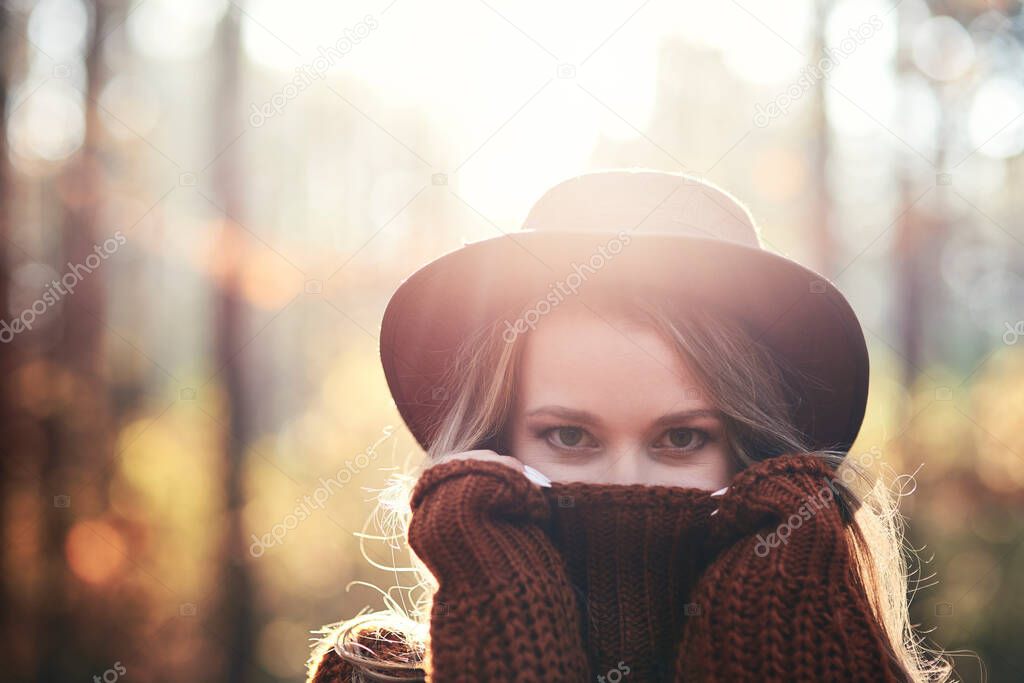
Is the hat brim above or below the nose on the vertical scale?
above

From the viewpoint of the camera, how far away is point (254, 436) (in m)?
8.38

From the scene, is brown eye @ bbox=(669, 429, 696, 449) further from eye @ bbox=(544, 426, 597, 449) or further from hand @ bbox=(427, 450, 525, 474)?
hand @ bbox=(427, 450, 525, 474)

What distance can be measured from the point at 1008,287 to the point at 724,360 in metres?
6.76

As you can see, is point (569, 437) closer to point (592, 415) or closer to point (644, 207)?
point (592, 415)

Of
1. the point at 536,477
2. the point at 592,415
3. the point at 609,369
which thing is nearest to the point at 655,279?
the point at 609,369

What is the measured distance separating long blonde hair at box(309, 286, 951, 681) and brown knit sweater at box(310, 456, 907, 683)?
266 millimetres

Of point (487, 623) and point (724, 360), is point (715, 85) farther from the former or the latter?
point (487, 623)

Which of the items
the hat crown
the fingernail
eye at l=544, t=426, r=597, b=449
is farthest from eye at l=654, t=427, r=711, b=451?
the hat crown

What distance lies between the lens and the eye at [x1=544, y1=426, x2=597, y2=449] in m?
1.88

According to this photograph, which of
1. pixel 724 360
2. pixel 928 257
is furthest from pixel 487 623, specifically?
pixel 928 257

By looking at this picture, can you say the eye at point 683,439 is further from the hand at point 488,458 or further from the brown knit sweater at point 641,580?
the hand at point 488,458

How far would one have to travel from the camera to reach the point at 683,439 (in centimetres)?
190

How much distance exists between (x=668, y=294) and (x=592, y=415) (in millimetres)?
387

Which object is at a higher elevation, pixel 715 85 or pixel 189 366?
pixel 715 85
